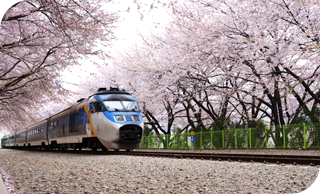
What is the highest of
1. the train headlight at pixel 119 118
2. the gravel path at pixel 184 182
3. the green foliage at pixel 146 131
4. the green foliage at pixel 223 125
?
the train headlight at pixel 119 118

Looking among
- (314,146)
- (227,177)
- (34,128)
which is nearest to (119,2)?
(227,177)

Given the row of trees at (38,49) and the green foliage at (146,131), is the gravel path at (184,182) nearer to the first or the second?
the row of trees at (38,49)

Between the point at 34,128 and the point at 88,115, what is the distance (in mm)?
16002

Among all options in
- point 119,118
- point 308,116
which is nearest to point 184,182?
point 119,118

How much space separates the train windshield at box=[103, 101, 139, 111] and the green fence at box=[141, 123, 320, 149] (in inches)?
281

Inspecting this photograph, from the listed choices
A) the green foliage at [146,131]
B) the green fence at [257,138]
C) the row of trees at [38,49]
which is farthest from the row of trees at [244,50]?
the green foliage at [146,131]

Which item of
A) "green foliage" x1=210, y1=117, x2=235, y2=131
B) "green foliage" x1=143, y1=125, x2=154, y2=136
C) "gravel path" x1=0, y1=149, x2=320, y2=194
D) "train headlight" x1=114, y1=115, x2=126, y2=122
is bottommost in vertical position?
"gravel path" x1=0, y1=149, x2=320, y2=194

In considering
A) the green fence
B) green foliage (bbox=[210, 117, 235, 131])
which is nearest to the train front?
the green fence

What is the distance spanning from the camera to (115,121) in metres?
13.9

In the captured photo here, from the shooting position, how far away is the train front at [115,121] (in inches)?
547

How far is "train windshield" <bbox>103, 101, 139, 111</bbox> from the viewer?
14.4 metres

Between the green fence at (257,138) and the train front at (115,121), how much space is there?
7.40 metres

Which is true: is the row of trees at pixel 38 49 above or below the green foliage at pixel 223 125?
above

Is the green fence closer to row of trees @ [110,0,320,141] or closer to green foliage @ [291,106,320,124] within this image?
row of trees @ [110,0,320,141]
